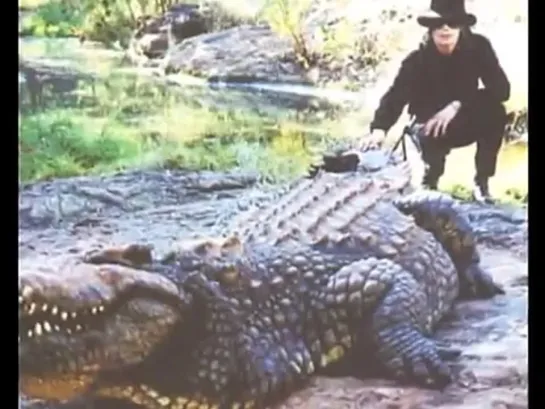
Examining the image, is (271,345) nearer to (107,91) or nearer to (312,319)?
(312,319)

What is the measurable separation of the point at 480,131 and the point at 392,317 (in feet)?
0.83

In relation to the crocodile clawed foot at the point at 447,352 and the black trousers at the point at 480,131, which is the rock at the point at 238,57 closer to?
the black trousers at the point at 480,131

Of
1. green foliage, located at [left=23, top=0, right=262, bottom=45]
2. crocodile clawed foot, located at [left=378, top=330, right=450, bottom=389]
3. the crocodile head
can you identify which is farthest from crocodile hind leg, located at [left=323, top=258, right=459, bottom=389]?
green foliage, located at [left=23, top=0, right=262, bottom=45]

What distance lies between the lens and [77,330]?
114cm

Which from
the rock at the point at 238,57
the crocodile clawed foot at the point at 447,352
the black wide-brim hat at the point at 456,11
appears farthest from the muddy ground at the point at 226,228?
the black wide-brim hat at the point at 456,11

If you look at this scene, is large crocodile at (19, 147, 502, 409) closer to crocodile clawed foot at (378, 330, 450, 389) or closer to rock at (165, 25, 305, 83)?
crocodile clawed foot at (378, 330, 450, 389)

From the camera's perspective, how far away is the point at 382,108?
3.88 feet

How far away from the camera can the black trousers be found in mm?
1175

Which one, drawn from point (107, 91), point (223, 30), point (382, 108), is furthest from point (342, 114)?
point (107, 91)

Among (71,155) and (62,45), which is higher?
(62,45)

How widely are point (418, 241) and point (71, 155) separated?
17.3 inches

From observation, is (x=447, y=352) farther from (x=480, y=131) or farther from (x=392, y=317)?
(x=480, y=131)

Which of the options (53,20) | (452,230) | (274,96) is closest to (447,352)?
(452,230)

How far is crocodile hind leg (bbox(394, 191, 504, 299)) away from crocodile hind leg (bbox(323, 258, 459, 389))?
0.04m
